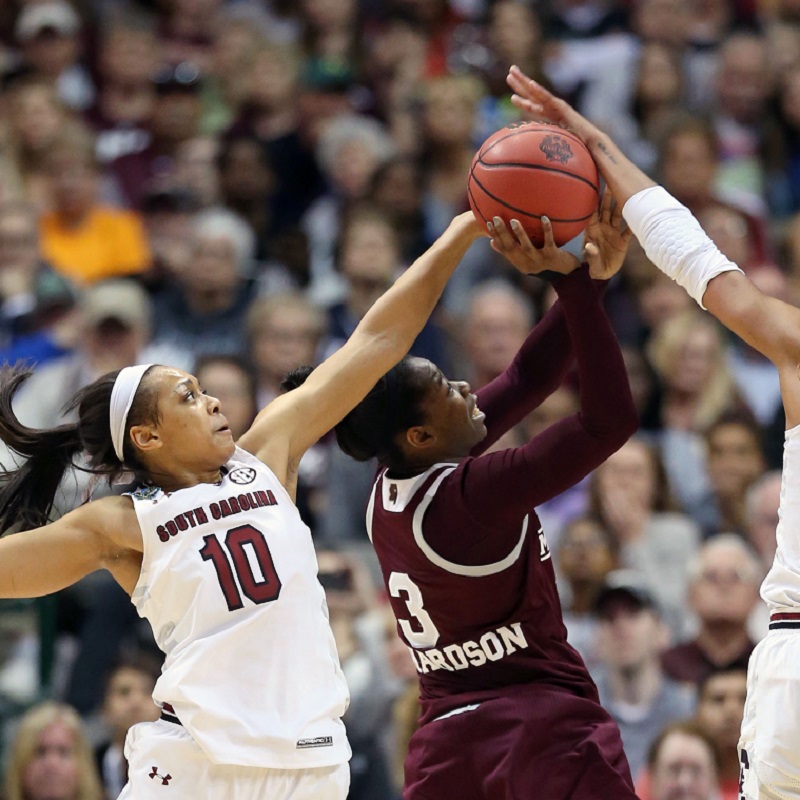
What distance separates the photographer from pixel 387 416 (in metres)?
4.35

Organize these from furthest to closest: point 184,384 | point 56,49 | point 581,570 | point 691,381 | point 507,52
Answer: point 56,49 → point 507,52 → point 691,381 → point 581,570 → point 184,384

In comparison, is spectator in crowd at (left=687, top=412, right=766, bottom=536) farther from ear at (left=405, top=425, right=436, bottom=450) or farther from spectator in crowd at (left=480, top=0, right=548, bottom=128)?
ear at (left=405, top=425, right=436, bottom=450)

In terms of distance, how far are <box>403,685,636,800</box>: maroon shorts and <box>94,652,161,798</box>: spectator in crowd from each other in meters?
2.33

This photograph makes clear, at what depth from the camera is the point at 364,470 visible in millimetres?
7316

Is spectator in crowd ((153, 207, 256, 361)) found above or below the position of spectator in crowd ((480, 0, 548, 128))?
below

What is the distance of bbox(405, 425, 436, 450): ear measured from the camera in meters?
4.32

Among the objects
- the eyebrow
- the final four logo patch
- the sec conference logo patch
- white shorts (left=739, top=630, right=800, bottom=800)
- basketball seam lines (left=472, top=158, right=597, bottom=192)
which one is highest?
the final four logo patch

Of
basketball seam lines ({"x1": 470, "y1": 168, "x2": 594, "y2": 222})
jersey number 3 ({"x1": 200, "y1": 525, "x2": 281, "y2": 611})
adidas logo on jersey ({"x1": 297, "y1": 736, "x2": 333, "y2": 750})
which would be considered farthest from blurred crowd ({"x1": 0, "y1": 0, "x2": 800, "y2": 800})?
basketball seam lines ({"x1": 470, "y1": 168, "x2": 594, "y2": 222})

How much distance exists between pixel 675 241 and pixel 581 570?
311 cm

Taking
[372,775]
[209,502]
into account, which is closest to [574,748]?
[209,502]

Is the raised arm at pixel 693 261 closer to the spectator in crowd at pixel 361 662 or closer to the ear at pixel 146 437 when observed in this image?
the ear at pixel 146 437

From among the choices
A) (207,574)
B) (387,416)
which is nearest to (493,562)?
(387,416)

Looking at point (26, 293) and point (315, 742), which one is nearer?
point (315, 742)

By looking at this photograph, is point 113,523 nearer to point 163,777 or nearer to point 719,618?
point 163,777
